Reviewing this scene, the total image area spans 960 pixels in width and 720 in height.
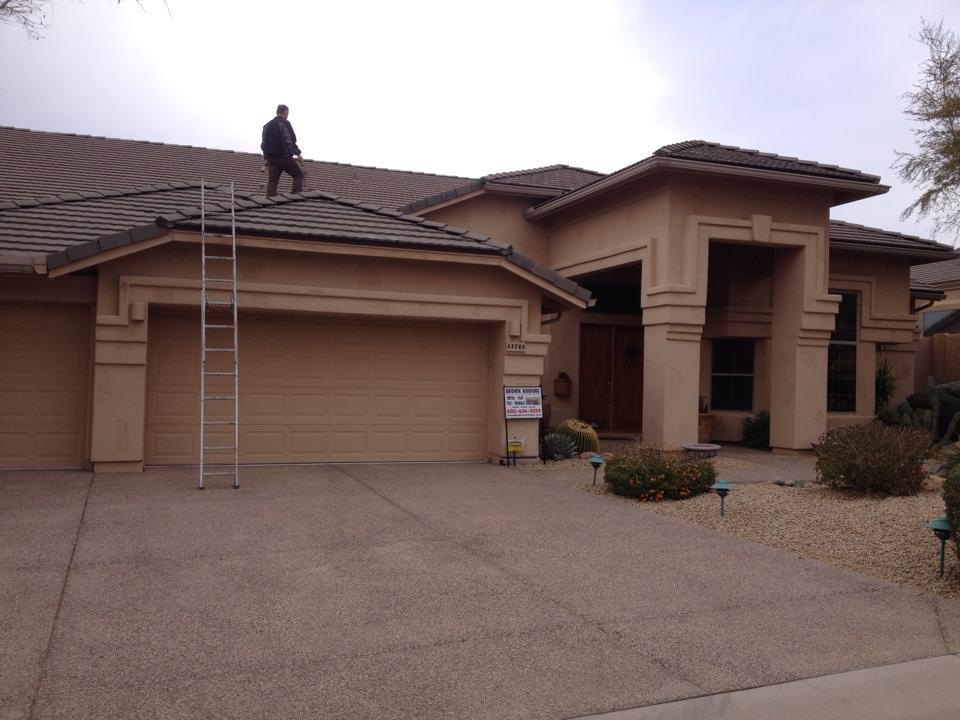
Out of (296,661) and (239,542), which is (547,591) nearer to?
(296,661)

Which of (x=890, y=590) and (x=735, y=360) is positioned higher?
(x=735, y=360)

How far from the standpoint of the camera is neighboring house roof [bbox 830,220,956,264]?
18453 millimetres

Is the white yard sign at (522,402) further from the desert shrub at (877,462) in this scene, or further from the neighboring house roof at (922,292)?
the neighboring house roof at (922,292)

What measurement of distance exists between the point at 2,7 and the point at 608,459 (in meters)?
9.96

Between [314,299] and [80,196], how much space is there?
4.44 metres

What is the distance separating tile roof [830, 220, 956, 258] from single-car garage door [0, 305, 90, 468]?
14.2 m

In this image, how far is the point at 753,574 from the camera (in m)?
7.40

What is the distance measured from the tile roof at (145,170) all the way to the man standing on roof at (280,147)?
1873 millimetres

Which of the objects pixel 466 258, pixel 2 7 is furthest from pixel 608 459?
pixel 2 7

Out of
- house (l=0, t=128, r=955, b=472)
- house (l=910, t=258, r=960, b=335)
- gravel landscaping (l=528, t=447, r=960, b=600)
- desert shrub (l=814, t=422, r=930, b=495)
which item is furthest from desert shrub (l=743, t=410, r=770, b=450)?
house (l=910, t=258, r=960, b=335)

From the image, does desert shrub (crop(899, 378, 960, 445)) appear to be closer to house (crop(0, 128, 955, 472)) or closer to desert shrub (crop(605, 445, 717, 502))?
house (crop(0, 128, 955, 472))

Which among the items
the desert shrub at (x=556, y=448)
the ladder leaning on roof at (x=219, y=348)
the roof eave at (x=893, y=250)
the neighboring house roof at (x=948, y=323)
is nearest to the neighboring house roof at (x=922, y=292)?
the roof eave at (x=893, y=250)

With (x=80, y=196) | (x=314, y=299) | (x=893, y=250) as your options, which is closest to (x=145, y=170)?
(x=80, y=196)

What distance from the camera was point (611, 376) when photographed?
19.3 metres
